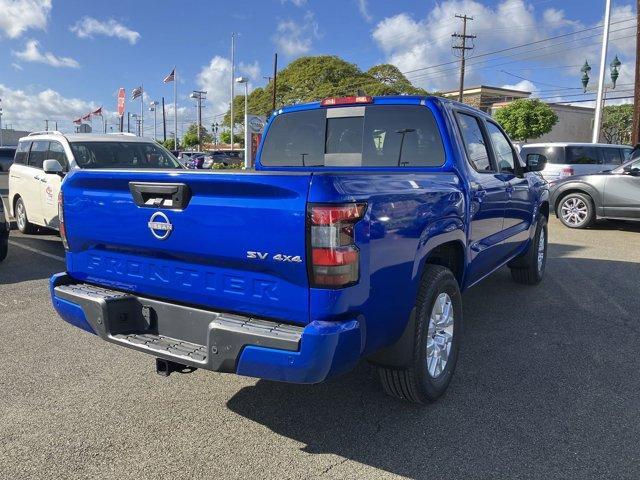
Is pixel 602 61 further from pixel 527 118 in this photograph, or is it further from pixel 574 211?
pixel 527 118

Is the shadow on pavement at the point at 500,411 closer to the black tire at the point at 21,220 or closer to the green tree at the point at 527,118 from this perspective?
the black tire at the point at 21,220

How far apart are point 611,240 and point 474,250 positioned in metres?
7.15

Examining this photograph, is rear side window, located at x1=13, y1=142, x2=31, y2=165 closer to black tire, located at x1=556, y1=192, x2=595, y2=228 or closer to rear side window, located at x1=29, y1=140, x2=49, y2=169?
rear side window, located at x1=29, y1=140, x2=49, y2=169

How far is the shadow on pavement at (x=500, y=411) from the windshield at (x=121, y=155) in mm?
5561

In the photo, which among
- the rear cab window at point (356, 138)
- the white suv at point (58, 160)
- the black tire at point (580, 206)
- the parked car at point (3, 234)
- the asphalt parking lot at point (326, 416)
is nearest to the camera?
the asphalt parking lot at point (326, 416)

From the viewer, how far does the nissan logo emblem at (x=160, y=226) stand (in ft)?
8.89

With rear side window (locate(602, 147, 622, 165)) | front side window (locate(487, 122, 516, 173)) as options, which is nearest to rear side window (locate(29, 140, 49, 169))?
front side window (locate(487, 122, 516, 173))

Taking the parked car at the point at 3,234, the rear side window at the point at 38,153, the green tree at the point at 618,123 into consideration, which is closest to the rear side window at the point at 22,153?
the rear side window at the point at 38,153

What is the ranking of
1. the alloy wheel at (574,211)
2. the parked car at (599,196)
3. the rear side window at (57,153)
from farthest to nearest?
the alloy wheel at (574,211) → the parked car at (599,196) → the rear side window at (57,153)

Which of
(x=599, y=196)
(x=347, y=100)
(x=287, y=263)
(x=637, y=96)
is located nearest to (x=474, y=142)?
(x=347, y=100)

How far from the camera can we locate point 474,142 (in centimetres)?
429

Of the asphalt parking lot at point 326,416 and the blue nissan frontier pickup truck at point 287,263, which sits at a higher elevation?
the blue nissan frontier pickup truck at point 287,263

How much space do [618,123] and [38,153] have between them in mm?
73426

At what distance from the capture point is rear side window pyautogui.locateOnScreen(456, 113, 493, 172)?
408cm
